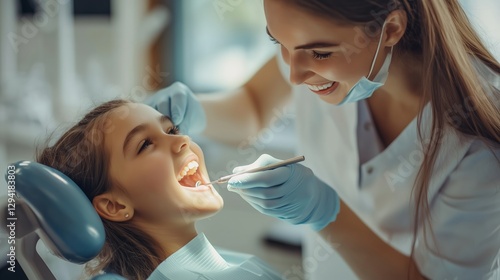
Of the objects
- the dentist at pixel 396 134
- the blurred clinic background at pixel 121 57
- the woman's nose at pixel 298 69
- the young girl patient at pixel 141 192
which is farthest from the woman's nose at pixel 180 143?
the blurred clinic background at pixel 121 57

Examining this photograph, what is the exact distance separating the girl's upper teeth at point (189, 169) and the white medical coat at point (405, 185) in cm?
37

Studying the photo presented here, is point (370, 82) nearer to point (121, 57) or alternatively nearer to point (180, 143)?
point (180, 143)

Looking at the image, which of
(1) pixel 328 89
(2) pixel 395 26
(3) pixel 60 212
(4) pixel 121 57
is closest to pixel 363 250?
(1) pixel 328 89

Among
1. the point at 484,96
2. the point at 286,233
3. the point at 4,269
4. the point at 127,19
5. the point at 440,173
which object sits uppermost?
the point at 484,96

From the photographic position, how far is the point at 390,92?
44.6 inches

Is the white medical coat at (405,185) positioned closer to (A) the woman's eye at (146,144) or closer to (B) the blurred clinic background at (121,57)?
(B) the blurred clinic background at (121,57)

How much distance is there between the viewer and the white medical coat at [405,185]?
99 centimetres

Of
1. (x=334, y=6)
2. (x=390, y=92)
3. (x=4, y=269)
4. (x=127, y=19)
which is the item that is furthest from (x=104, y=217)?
(x=127, y=19)

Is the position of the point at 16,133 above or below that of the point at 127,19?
below

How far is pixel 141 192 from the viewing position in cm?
95

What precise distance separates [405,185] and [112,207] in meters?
0.59

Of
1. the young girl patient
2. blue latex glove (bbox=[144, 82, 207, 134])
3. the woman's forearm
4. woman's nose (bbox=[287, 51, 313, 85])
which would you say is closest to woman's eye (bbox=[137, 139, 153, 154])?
the young girl patient

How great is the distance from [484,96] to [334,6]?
310 millimetres

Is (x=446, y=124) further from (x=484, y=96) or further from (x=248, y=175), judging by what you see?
(x=248, y=175)
